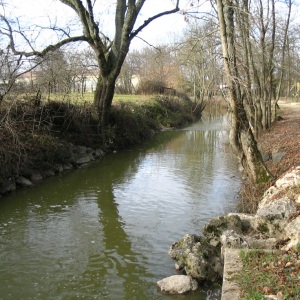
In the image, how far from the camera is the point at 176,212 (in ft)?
32.3

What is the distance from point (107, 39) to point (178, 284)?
15.8m

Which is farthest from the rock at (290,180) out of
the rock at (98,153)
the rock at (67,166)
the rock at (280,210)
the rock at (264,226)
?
the rock at (98,153)

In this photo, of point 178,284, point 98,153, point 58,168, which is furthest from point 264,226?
point 98,153

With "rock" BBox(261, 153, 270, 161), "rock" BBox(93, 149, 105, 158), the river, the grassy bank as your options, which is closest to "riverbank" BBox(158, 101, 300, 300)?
the river

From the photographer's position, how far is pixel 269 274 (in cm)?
473

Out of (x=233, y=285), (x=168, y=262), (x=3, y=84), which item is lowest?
(x=168, y=262)

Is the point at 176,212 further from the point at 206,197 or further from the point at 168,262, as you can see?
the point at 168,262

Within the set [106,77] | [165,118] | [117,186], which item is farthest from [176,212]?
[165,118]

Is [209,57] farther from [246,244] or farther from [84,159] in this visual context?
[246,244]

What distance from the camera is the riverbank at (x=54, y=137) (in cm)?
1198

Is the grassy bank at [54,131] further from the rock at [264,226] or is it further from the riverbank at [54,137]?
the rock at [264,226]

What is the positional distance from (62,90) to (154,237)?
10766 millimetres

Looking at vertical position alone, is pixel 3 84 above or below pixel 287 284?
above

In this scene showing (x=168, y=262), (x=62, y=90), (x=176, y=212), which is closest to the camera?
(x=168, y=262)
